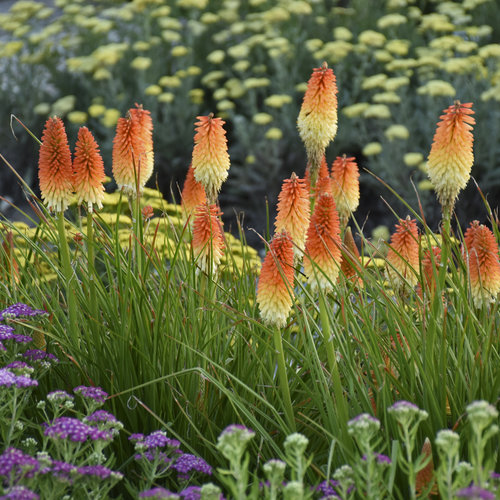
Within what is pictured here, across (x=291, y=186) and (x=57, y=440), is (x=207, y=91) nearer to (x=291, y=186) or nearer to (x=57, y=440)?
(x=291, y=186)

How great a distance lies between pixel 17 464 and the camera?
2367 millimetres

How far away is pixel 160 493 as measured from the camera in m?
2.19

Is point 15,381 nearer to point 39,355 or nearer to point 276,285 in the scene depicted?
point 39,355

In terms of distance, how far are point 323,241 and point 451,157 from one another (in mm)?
668

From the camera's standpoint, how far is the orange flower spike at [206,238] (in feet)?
10.8

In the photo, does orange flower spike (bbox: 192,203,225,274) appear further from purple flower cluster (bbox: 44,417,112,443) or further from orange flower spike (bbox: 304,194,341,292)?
purple flower cluster (bbox: 44,417,112,443)

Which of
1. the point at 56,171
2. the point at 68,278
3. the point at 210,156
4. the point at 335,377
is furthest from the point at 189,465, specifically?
the point at 56,171

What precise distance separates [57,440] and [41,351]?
910 mm

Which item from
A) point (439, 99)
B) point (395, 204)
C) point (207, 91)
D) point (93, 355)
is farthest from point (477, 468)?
point (207, 91)

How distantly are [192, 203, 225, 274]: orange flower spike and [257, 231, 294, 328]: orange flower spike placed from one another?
53 centimetres

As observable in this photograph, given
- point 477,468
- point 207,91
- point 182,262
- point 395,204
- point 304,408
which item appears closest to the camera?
point 477,468

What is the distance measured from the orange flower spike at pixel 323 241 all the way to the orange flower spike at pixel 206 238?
19.4 inches

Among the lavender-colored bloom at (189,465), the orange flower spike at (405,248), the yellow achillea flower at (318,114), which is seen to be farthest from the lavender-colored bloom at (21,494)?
the yellow achillea flower at (318,114)

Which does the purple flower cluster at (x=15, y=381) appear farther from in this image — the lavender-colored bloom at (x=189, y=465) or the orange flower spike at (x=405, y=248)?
the orange flower spike at (x=405, y=248)
